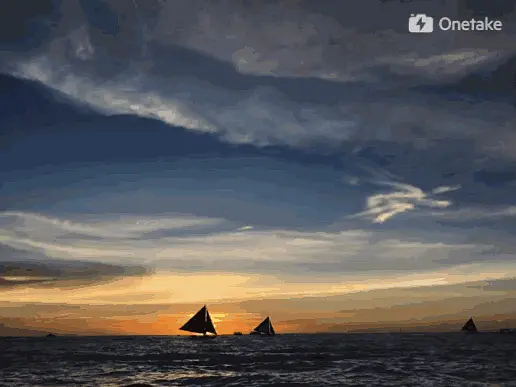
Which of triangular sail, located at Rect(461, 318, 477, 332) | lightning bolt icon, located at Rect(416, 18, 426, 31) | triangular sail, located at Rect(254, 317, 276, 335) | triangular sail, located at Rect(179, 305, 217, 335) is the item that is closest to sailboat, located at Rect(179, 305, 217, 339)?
triangular sail, located at Rect(179, 305, 217, 335)

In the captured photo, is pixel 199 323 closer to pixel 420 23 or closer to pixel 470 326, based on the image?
pixel 420 23

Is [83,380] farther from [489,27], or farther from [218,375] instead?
[489,27]

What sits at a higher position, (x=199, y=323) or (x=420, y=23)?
(x=420, y=23)

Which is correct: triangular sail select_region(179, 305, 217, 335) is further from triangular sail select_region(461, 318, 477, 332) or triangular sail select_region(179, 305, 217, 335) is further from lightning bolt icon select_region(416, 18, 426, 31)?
triangular sail select_region(461, 318, 477, 332)

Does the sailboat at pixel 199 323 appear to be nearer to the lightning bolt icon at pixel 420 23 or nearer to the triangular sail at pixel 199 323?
the triangular sail at pixel 199 323

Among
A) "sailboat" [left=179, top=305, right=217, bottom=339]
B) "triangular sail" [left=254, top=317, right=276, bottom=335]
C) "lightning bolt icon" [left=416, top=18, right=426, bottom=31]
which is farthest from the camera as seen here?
"triangular sail" [left=254, top=317, right=276, bottom=335]

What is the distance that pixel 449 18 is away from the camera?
15812 millimetres

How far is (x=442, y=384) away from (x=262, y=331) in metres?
71.3

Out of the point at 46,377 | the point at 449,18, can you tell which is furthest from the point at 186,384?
the point at 449,18

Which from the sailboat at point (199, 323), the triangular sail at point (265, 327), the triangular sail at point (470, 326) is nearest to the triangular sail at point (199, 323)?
the sailboat at point (199, 323)

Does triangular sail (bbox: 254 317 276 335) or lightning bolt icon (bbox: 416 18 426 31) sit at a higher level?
lightning bolt icon (bbox: 416 18 426 31)

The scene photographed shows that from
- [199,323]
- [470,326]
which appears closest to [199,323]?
[199,323]

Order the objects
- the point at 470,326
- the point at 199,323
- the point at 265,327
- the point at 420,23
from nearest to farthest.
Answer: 1. the point at 420,23
2. the point at 199,323
3. the point at 265,327
4. the point at 470,326

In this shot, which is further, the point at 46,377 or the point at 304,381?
the point at 46,377
